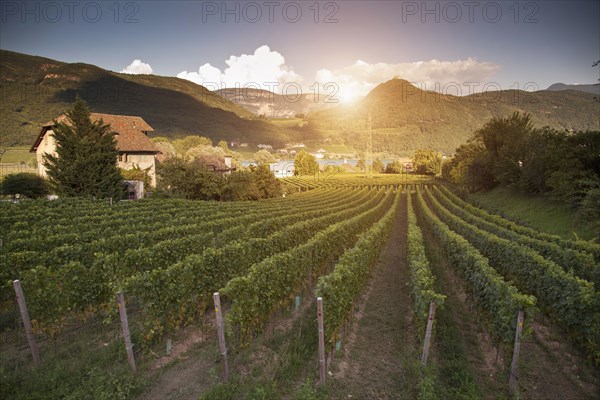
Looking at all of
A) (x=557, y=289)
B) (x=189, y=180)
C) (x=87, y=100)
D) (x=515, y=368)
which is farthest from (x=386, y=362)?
(x=87, y=100)

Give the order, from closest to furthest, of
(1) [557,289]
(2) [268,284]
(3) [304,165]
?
Answer: (2) [268,284], (1) [557,289], (3) [304,165]

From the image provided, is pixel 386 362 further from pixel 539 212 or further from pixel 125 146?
pixel 125 146

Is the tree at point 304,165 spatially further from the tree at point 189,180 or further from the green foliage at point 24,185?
the green foliage at point 24,185

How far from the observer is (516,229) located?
2025 centimetres

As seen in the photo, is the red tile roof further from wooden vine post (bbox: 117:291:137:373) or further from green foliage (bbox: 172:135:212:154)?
wooden vine post (bbox: 117:291:137:373)

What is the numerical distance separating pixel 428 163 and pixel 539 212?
3517 inches

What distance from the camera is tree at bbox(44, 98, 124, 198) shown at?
2748 centimetres

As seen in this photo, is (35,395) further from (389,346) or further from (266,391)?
(389,346)

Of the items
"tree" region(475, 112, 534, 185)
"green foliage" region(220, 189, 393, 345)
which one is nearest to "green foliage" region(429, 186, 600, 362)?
"green foliage" region(220, 189, 393, 345)

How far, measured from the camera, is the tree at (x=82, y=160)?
2748cm

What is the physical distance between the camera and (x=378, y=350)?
840 cm

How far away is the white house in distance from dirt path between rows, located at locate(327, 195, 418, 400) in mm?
37792

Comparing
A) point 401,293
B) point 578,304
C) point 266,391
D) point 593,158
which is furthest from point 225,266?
point 593,158

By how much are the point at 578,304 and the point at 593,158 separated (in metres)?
24.0
